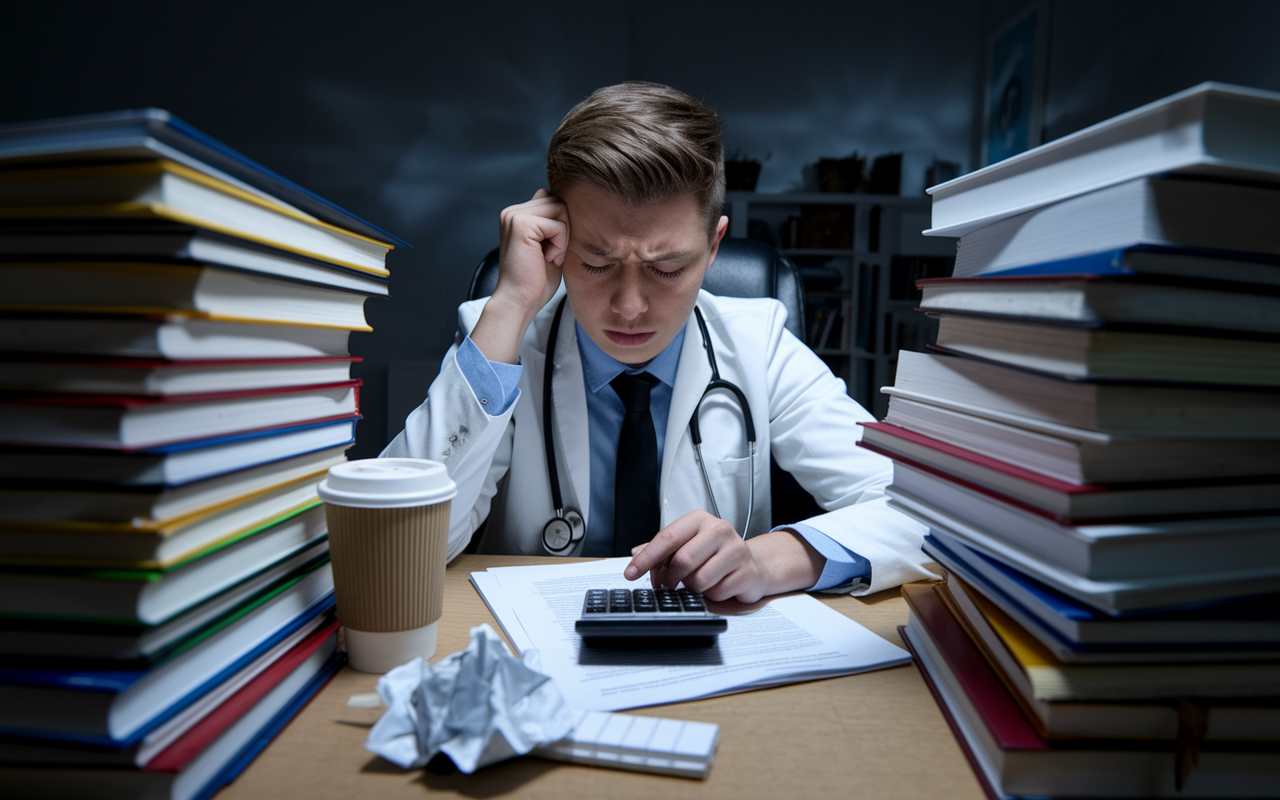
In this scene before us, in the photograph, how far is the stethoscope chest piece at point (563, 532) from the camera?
1.07 metres

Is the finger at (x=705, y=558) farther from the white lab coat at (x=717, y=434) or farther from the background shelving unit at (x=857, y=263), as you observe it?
the background shelving unit at (x=857, y=263)

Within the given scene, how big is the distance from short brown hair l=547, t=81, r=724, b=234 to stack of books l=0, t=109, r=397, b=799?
64 cm

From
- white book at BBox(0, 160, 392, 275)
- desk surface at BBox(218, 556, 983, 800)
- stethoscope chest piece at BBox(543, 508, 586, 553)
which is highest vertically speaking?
white book at BBox(0, 160, 392, 275)

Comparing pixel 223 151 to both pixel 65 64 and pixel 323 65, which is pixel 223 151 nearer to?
pixel 323 65

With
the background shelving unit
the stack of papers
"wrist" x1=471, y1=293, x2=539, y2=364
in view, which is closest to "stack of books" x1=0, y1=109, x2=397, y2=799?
the stack of papers

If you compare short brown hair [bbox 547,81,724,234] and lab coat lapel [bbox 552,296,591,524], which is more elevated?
short brown hair [bbox 547,81,724,234]

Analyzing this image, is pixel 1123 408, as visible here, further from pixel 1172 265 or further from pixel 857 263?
pixel 857 263

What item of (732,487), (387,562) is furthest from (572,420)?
(387,562)

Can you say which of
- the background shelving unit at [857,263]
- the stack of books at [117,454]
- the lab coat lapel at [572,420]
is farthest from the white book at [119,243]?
the background shelving unit at [857,263]

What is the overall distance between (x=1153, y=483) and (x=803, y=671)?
29cm

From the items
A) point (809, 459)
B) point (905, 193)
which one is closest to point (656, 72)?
point (905, 193)

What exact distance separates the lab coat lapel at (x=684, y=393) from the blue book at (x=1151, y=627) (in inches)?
30.1

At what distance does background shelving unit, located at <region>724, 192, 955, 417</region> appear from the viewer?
3816 mm

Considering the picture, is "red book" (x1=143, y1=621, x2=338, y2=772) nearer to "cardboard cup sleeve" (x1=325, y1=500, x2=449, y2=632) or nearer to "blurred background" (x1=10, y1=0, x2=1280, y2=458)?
"cardboard cup sleeve" (x1=325, y1=500, x2=449, y2=632)
